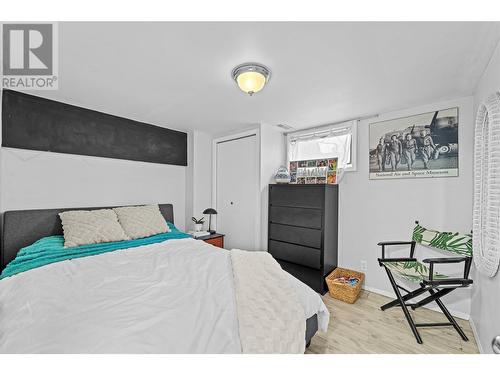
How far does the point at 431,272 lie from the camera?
1.82 meters

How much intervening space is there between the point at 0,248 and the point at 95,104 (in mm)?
1702

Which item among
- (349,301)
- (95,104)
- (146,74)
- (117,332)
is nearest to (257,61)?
(146,74)

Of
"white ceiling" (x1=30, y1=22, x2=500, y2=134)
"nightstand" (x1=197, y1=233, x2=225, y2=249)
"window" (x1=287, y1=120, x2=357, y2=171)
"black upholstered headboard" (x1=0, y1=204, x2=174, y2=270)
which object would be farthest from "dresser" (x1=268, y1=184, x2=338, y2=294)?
"black upholstered headboard" (x1=0, y1=204, x2=174, y2=270)

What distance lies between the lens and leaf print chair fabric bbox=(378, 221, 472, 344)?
1.84 m

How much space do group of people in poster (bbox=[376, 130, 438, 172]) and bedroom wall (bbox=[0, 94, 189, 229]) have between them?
2.99m

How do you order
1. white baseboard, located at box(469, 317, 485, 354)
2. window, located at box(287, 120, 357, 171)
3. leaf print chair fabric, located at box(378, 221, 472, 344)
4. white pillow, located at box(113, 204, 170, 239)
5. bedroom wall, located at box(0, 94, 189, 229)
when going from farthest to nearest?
window, located at box(287, 120, 357, 171) < white pillow, located at box(113, 204, 170, 239) < bedroom wall, located at box(0, 94, 189, 229) < leaf print chair fabric, located at box(378, 221, 472, 344) < white baseboard, located at box(469, 317, 485, 354)

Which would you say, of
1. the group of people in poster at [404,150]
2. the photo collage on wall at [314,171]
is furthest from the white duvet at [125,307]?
the group of people in poster at [404,150]

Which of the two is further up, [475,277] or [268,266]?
[268,266]

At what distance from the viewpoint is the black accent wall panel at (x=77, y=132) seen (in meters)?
2.21

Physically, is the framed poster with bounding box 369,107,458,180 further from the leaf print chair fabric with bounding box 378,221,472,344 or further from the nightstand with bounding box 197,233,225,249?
the nightstand with bounding box 197,233,225,249
